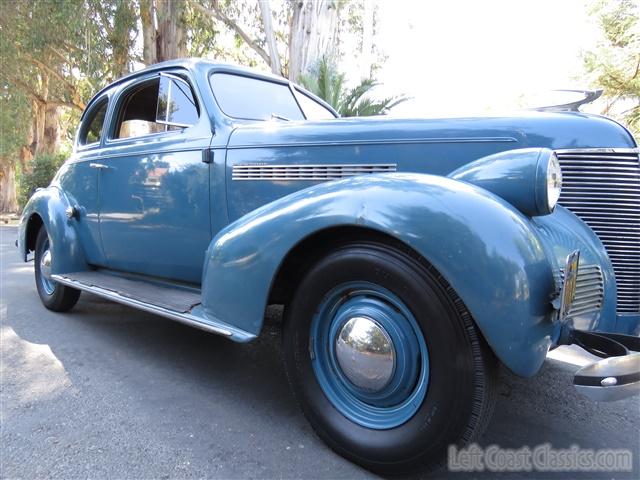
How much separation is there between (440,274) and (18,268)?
669cm

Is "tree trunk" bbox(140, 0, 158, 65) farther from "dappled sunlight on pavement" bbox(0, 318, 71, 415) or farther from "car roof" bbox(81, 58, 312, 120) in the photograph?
"dappled sunlight on pavement" bbox(0, 318, 71, 415)

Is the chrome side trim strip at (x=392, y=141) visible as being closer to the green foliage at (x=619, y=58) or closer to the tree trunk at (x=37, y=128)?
the green foliage at (x=619, y=58)

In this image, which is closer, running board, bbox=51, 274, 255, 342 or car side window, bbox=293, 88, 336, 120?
running board, bbox=51, 274, 255, 342

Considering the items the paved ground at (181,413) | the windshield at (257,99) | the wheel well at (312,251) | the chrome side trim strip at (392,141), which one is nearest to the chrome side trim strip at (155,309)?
the wheel well at (312,251)

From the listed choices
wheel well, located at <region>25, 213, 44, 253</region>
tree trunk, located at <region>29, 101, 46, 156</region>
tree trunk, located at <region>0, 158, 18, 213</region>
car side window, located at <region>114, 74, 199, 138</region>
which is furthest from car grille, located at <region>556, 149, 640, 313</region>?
tree trunk, located at <region>0, 158, 18, 213</region>

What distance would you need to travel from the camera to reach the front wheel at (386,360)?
158cm

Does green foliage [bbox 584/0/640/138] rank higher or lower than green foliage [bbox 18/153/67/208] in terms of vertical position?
higher

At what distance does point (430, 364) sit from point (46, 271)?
3591mm

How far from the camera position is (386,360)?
1762 millimetres

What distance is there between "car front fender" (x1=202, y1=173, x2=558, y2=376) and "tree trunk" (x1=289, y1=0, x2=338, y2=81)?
9689 mm

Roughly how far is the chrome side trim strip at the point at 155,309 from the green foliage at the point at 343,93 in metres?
7.26

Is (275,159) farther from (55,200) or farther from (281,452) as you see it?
(55,200)

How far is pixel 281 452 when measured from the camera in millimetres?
1921

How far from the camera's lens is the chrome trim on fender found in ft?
7.45
